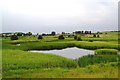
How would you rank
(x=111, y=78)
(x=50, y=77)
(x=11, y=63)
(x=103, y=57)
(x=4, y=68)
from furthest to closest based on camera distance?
(x=103, y=57) → (x=11, y=63) → (x=4, y=68) → (x=50, y=77) → (x=111, y=78)

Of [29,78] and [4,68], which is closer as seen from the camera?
[29,78]

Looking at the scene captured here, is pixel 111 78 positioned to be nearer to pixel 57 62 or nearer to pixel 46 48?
pixel 57 62

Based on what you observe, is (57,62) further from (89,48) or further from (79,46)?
(79,46)

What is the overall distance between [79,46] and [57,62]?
32.9 m

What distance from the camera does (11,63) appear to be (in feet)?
99.3

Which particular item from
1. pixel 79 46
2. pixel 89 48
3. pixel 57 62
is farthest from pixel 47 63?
pixel 79 46

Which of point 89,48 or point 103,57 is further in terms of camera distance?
point 89,48

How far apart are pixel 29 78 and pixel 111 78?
6.77m

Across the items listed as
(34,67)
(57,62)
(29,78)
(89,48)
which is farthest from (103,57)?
(89,48)

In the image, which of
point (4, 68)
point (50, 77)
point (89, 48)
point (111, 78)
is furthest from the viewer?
point (89, 48)

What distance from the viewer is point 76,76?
2206 centimetres

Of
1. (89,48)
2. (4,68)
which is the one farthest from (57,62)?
(89,48)

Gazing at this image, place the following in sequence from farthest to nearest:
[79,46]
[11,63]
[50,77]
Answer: [79,46]
[11,63]
[50,77]

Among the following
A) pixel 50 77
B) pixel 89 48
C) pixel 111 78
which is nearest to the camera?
pixel 111 78
